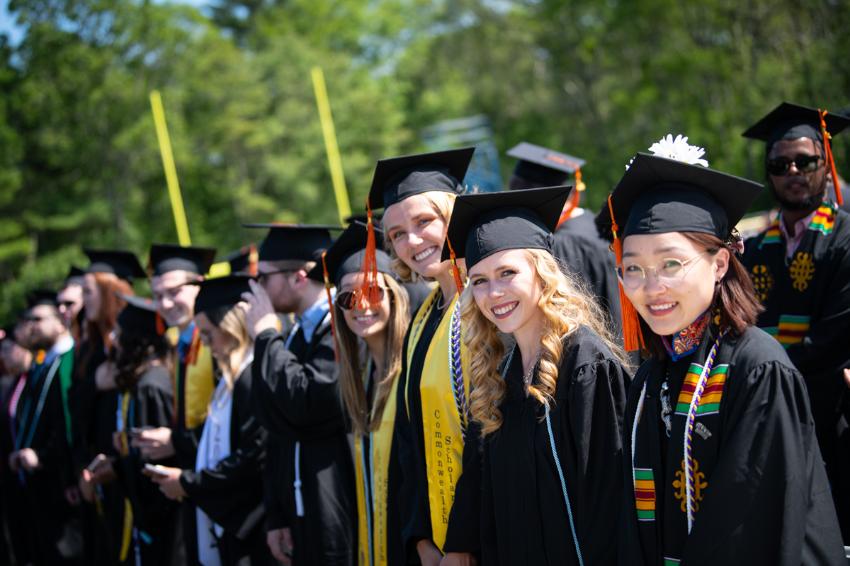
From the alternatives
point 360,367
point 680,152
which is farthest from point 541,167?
point 680,152

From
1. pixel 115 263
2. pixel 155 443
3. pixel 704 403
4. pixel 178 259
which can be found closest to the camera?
pixel 704 403

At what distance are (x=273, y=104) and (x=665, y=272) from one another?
2857 cm

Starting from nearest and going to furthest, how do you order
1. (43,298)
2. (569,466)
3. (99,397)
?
(569,466), (99,397), (43,298)

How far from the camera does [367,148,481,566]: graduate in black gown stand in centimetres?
312

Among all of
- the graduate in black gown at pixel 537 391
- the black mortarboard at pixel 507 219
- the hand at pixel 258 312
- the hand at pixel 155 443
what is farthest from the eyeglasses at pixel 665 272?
the hand at pixel 155 443

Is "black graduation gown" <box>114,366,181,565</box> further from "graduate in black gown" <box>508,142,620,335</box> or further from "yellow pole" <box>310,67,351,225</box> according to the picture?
"yellow pole" <box>310,67,351,225</box>

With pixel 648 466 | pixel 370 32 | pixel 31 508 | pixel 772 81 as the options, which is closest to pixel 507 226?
pixel 648 466

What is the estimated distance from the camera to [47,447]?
7398mm

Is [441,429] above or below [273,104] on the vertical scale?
below

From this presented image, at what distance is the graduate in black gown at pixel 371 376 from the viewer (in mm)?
3842

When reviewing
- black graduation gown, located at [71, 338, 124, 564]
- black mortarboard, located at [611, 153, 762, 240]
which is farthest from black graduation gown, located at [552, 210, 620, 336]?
black graduation gown, located at [71, 338, 124, 564]

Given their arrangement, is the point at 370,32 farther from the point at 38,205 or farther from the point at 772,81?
the point at 772,81

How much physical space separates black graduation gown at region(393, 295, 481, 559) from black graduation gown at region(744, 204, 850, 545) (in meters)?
1.67

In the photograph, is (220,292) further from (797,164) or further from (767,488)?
(767,488)
